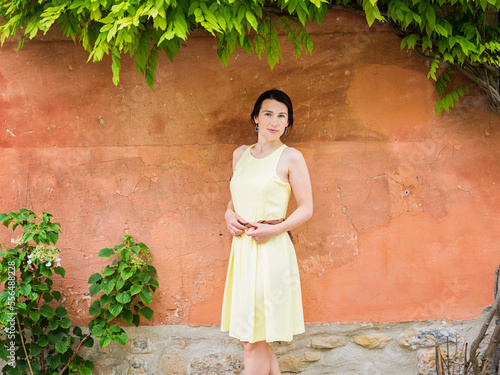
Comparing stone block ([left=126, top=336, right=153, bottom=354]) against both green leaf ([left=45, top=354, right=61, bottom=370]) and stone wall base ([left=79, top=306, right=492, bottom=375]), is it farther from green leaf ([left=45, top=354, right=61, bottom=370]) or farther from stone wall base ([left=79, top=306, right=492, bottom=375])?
green leaf ([left=45, top=354, right=61, bottom=370])

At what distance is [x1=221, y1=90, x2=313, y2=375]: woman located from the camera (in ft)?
9.21

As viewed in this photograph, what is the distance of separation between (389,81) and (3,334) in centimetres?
313

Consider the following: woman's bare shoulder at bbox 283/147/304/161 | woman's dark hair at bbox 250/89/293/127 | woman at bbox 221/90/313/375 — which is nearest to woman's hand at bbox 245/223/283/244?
woman at bbox 221/90/313/375

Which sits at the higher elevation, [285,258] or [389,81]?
[389,81]

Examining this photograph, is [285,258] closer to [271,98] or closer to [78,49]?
[271,98]

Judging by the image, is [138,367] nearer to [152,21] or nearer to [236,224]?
[236,224]

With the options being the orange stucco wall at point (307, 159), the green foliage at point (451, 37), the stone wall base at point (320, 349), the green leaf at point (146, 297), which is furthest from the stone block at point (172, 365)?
the green foliage at point (451, 37)

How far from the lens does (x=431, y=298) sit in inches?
132

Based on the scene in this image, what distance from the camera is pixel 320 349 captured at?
132 inches

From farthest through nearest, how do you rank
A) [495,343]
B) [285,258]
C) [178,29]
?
[495,343] < [285,258] < [178,29]

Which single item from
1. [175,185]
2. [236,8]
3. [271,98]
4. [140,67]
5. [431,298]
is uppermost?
[236,8]

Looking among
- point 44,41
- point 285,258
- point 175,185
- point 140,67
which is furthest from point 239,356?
point 44,41

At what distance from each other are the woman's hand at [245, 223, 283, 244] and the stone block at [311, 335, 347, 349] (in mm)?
953

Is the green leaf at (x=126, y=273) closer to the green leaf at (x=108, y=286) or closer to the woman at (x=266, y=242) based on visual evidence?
the green leaf at (x=108, y=286)
